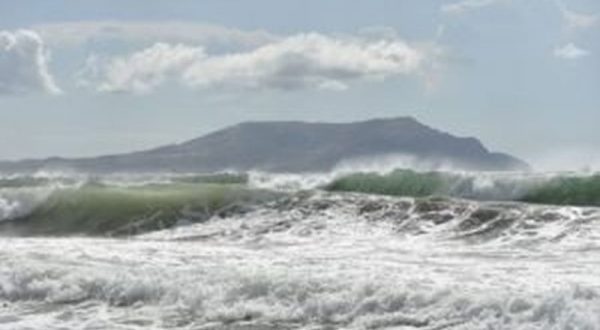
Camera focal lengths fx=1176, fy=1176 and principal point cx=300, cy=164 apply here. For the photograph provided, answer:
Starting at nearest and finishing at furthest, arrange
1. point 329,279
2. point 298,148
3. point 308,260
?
point 329,279, point 308,260, point 298,148

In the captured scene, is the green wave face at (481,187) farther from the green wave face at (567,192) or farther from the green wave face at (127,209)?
the green wave face at (127,209)

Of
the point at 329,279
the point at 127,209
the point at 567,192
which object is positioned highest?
the point at 567,192

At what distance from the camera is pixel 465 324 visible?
1274 centimetres

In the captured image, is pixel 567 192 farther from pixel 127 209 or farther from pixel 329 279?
pixel 329 279

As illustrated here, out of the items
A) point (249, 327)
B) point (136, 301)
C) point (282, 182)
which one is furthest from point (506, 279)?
point (282, 182)

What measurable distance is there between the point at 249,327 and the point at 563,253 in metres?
6.99

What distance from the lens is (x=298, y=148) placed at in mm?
153375

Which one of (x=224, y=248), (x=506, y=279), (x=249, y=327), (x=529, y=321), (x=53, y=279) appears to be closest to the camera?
(x=529, y=321)

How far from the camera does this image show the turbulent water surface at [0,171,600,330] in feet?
44.8

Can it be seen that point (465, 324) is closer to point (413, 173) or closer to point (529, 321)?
point (529, 321)

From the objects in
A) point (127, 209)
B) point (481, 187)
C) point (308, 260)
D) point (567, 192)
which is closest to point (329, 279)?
point (308, 260)

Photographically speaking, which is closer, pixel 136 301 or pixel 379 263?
pixel 136 301

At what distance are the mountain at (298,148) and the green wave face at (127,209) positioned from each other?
2717 inches

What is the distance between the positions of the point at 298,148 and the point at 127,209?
A: 12264cm
